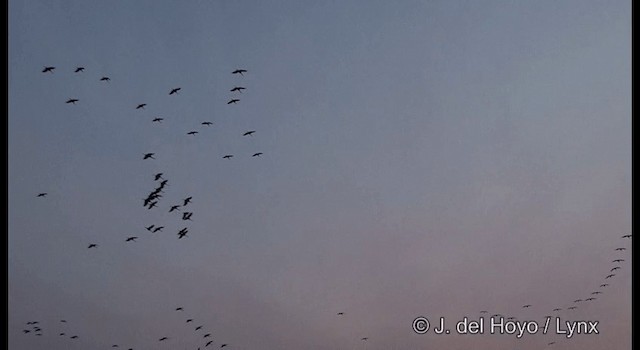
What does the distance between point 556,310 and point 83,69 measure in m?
52.6
